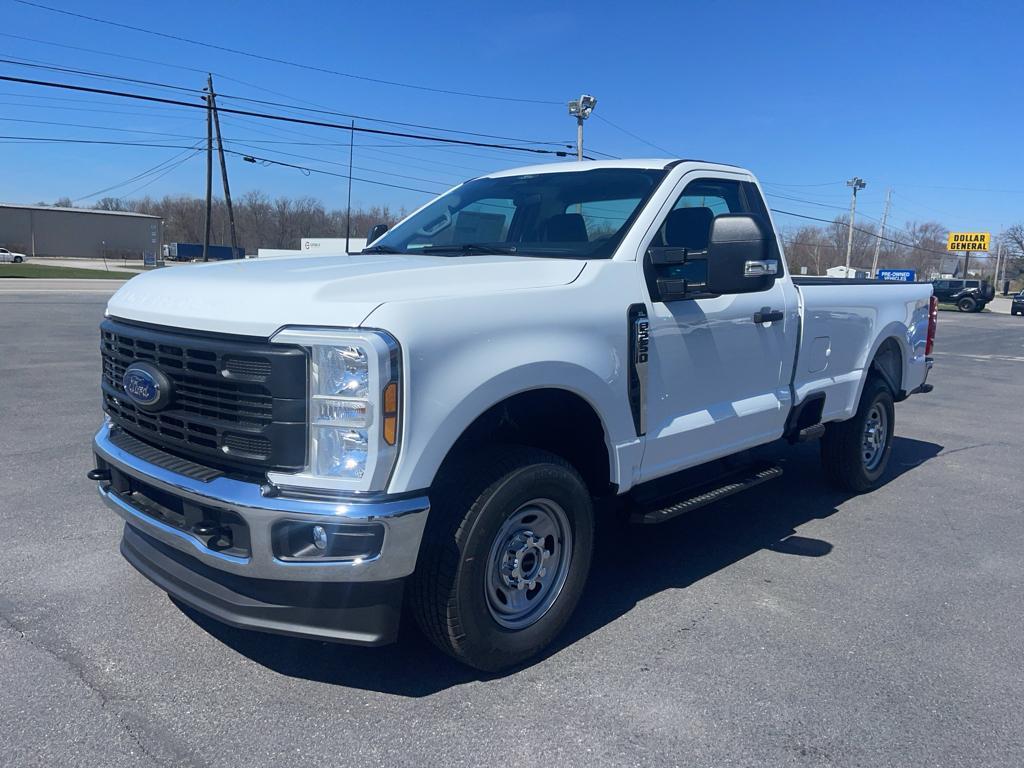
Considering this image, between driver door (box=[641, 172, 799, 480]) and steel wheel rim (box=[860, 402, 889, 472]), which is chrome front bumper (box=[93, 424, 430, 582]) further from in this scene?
steel wheel rim (box=[860, 402, 889, 472])

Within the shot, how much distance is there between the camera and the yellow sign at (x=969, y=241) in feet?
234

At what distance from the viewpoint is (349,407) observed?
269cm

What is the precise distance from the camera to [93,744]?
2.75m

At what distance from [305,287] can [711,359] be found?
215 cm

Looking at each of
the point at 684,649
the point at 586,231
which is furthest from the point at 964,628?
the point at 586,231

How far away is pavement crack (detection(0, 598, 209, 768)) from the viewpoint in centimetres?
269

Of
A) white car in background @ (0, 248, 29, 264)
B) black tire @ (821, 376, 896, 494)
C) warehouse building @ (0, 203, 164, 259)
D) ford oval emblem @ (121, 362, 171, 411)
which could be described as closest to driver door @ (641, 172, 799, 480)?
black tire @ (821, 376, 896, 494)

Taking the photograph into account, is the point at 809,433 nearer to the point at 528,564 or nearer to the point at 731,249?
the point at 731,249

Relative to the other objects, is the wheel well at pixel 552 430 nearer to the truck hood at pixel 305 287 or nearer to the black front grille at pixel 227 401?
the truck hood at pixel 305 287

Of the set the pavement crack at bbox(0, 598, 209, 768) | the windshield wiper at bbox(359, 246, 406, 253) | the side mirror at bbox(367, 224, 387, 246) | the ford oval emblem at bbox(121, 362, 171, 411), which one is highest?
the side mirror at bbox(367, 224, 387, 246)

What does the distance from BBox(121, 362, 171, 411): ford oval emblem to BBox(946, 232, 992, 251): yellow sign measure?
81236mm

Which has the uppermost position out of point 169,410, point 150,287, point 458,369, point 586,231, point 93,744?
point 586,231

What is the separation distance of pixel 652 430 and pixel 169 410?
2.09 meters

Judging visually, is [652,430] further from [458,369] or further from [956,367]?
[956,367]
